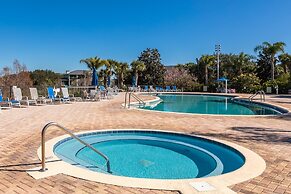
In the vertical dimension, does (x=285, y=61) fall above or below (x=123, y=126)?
above

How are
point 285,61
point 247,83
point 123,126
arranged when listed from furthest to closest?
point 285,61 < point 247,83 < point 123,126

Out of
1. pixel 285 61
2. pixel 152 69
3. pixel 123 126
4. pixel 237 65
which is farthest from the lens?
pixel 152 69

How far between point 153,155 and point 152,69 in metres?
33.2

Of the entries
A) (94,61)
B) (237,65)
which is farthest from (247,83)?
(94,61)

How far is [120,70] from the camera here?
3675cm

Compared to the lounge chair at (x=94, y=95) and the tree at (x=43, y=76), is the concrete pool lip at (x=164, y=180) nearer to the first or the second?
the lounge chair at (x=94, y=95)

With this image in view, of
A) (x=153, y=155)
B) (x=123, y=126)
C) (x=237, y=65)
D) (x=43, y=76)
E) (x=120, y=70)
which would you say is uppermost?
(x=237, y=65)

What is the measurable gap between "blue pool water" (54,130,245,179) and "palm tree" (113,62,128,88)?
2909 cm

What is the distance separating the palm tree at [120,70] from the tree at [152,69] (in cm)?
335

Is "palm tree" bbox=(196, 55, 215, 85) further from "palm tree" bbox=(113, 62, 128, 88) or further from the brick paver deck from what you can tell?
the brick paver deck

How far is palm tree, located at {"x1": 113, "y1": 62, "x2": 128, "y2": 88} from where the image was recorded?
36.2m

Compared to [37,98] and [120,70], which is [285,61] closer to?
[120,70]

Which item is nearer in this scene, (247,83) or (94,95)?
(94,95)

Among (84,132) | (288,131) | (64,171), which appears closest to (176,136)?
(84,132)
